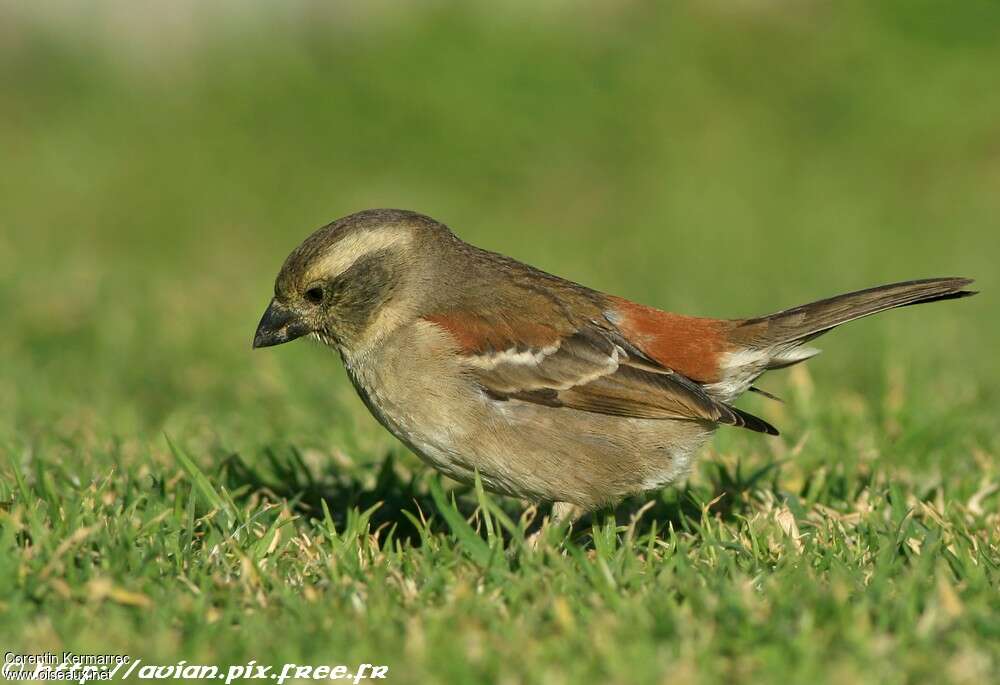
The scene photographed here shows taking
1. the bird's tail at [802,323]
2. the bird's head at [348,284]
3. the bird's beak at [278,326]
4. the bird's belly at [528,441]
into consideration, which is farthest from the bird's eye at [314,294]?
the bird's tail at [802,323]

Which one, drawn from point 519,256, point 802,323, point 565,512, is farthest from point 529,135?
Result: point 565,512

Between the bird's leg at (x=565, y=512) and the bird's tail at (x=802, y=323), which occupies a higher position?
the bird's tail at (x=802, y=323)

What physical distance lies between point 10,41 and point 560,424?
1205 cm

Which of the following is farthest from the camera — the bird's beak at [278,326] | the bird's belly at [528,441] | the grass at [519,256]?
the bird's beak at [278,326]

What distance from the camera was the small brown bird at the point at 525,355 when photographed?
514 centimetres

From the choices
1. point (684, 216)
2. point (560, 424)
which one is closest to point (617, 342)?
point (560, 424)

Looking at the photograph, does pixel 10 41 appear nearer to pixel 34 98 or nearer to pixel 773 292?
pixel 34 98

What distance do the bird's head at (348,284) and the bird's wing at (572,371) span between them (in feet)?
0.90

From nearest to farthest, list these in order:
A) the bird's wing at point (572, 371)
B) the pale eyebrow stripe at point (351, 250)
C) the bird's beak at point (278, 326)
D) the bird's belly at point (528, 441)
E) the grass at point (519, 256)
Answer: the grass at point (519, 256)
the bird's belly at point (528, 441)
the bird's wing at point (572, 371)
the pale eyebrow stripe at point (351, 250)
the bird's beak at point (278, 326)

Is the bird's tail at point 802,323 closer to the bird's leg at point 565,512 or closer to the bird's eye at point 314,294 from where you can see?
the bird's leg at point 565,512

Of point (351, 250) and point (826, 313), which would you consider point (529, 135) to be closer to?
point (351, 250)

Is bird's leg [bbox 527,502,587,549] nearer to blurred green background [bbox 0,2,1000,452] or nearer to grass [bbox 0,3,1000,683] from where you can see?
grass [bbox 0,3,1000,683]

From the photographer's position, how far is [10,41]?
14953mm

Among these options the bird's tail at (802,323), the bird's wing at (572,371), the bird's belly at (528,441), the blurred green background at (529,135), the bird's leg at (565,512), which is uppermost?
the blurred green background at (529,135)
